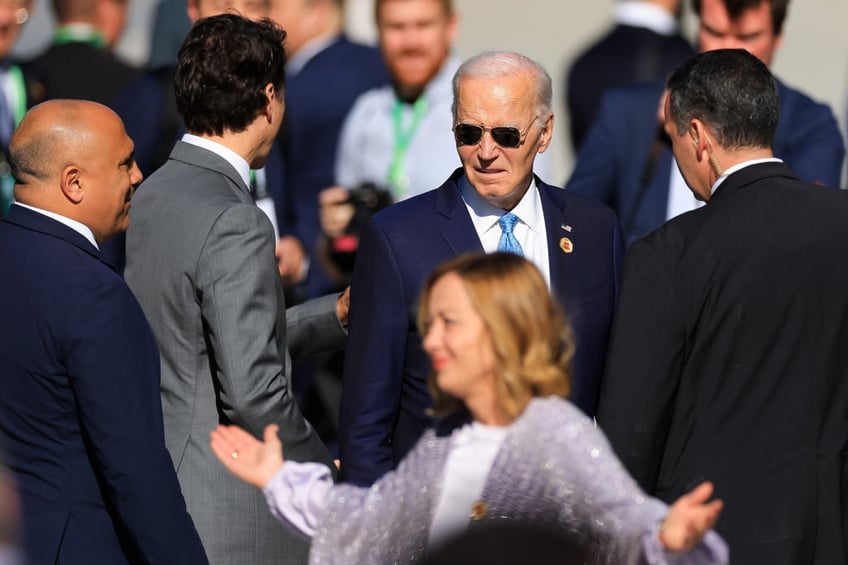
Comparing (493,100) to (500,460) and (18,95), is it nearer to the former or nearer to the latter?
(500,460)

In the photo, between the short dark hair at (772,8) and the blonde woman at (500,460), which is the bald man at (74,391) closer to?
the blonde woman at (500,460)

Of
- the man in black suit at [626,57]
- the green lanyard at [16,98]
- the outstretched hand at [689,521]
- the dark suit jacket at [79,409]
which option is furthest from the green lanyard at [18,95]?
the outstretched hand at [689,521]

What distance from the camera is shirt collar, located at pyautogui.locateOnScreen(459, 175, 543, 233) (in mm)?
4879

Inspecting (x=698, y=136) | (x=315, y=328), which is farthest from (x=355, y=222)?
(x=698, y=136)

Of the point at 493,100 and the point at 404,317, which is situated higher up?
the point at 493,100

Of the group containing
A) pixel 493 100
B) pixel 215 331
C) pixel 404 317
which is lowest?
pixel 215 331

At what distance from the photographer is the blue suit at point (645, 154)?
6.46 meters

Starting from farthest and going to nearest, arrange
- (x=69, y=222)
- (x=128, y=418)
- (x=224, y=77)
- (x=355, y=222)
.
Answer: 1. (x=355, y=222)
2. (x=224, y=77)
3. (x=69, y=222)
4. (x=128, y=418)

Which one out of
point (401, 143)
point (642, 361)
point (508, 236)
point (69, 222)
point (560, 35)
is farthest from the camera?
point (560, 35)

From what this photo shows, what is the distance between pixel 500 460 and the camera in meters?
3.80

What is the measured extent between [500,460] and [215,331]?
123 centimetres

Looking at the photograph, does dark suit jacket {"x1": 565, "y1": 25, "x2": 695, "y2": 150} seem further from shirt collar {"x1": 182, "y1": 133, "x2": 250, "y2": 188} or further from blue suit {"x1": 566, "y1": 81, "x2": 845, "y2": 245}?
shirt collar {"x1": 182, "y1": 133, "x2": 250, "y2": 188}

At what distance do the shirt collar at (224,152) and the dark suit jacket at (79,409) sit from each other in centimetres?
63

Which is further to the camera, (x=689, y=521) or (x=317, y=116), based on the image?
(x=317, y=116)
